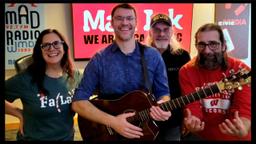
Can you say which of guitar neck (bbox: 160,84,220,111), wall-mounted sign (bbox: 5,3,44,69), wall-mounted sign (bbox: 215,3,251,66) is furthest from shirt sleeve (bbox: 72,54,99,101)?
wall-mounted sign (bbox: 215,3,251,66)

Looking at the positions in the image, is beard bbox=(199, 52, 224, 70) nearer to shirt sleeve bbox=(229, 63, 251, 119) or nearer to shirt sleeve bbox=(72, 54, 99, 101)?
shirt sleeve bbox=(229, 63, 251, 119)

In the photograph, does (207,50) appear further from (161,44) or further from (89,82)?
(89,82)

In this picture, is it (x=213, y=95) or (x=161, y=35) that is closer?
(x=213, y=95)

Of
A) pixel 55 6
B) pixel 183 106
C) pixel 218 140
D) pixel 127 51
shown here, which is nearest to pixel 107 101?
pixel 127 51

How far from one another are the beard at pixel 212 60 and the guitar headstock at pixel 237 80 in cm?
11

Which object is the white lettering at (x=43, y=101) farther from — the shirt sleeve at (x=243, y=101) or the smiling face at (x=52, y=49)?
the shirt sleeve at (x=243, y=101)

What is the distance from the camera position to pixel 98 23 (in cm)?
357

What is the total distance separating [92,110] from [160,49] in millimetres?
586

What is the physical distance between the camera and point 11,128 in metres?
3.55

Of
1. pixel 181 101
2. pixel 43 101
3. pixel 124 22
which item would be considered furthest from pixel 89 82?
pixel 181 101

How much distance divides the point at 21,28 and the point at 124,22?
204 centimetres

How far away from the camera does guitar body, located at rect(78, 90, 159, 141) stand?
1672 millimetres

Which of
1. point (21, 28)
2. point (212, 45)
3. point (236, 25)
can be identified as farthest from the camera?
point (236, 25)

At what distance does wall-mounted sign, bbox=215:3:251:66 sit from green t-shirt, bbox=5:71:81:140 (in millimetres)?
2775
